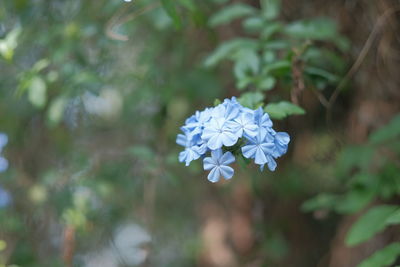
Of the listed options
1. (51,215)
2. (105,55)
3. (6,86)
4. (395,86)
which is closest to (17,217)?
(51,215)

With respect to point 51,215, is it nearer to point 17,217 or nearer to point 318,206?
point 17,217

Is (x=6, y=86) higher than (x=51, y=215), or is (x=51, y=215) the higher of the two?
(x=6, y=86)

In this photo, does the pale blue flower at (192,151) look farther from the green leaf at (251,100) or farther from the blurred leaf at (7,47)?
A: the blurred leaf at (7,47)

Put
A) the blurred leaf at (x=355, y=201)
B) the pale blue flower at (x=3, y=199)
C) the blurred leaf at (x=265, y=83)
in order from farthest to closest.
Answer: the pale blue flower at (x=3, y=199)
the blurred leaf at (x=355, y=201)
the blurred leaf at (x=265, y=83)

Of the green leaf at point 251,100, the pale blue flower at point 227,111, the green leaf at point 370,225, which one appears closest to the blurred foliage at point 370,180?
the green leaf at point 370,225

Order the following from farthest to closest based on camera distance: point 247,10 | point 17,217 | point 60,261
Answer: point 17,217, point 60,261, point 247,10

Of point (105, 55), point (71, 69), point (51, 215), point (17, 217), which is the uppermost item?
point (71, 69)

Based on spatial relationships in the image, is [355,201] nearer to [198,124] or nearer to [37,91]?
[198,124]
